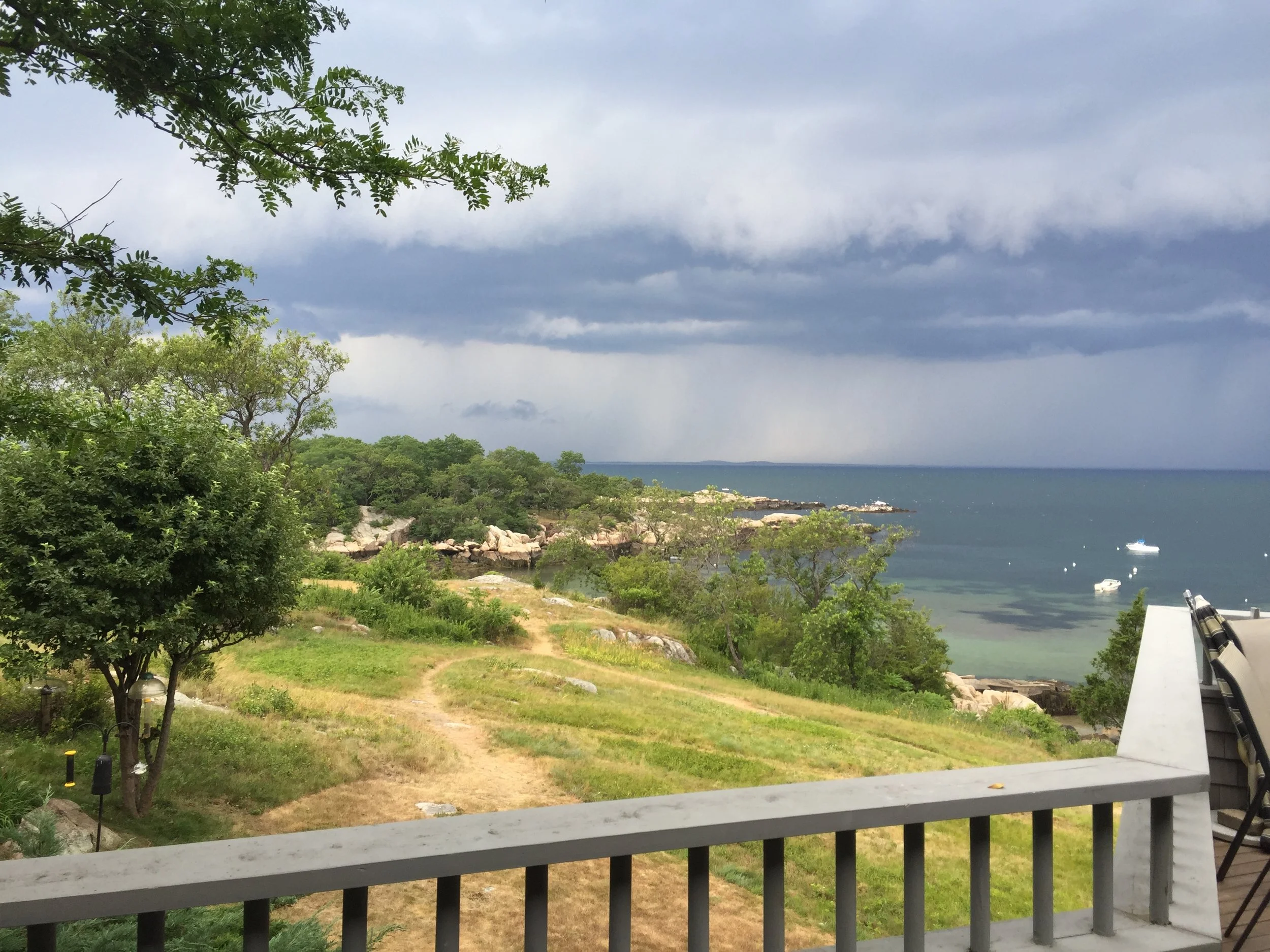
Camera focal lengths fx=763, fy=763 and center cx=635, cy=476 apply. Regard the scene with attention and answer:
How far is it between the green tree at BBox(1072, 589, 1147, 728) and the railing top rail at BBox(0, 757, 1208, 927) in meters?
20.7

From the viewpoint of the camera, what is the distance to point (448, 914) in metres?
1.13

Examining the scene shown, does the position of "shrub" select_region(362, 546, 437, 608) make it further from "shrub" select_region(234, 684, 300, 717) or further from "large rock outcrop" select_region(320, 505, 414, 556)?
"large rock outcrop" select_region(320, 505, 414, 556)

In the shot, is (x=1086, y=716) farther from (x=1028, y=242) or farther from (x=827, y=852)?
(x=1028, y=242)

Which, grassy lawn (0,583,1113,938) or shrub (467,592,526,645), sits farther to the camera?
shrub (467,592,526,645)

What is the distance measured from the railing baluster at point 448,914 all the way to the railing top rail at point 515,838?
6cm

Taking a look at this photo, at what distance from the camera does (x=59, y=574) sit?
19.1ft

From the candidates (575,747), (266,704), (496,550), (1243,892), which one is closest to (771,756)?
(575,747)

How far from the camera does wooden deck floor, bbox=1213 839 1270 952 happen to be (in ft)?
6.16

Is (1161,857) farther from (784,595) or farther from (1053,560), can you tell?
(1053,560)

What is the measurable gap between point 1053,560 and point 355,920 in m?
73.4

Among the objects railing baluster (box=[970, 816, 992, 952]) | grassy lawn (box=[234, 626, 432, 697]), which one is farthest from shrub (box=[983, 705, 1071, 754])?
railing baluster (box=[970, 816, 992, 952])

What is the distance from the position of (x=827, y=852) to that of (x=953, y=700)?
57.5 feet

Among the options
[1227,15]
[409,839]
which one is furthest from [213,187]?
[1227,15]

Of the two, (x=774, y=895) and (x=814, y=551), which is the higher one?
(x=774, y=895)
